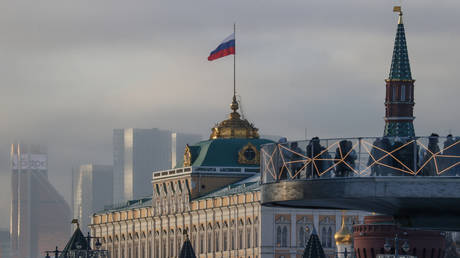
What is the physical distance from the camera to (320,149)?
4844 cm

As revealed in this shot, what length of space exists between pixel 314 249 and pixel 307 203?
128718 millimetres

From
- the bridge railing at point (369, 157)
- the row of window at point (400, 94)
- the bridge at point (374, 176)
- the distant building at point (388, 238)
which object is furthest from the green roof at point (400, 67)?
the bridge railing at point (369, 157)

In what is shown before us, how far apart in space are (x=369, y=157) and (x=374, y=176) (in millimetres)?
495

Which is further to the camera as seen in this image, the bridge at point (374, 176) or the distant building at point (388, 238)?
the distant building at point (388, 238)

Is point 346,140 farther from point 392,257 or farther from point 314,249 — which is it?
point 314,249

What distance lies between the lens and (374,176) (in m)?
47.1

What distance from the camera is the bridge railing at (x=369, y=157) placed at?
46969 millimetres

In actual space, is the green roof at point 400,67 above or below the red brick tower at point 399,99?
above

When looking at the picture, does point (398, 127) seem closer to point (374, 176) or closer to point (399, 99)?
point (399, 99)

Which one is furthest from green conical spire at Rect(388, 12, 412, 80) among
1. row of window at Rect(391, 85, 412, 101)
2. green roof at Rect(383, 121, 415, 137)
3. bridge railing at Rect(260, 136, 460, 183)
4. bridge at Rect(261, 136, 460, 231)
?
bridge railing at Rect(260, 136, 460, 183)

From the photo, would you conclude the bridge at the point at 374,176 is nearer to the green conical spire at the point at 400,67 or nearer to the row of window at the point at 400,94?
the row of window at the point at 400,94

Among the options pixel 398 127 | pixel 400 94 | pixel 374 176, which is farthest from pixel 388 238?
pixel 374 176

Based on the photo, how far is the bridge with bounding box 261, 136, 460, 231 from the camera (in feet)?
154

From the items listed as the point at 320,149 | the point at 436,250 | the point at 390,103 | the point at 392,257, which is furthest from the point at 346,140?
the point at 390,103
